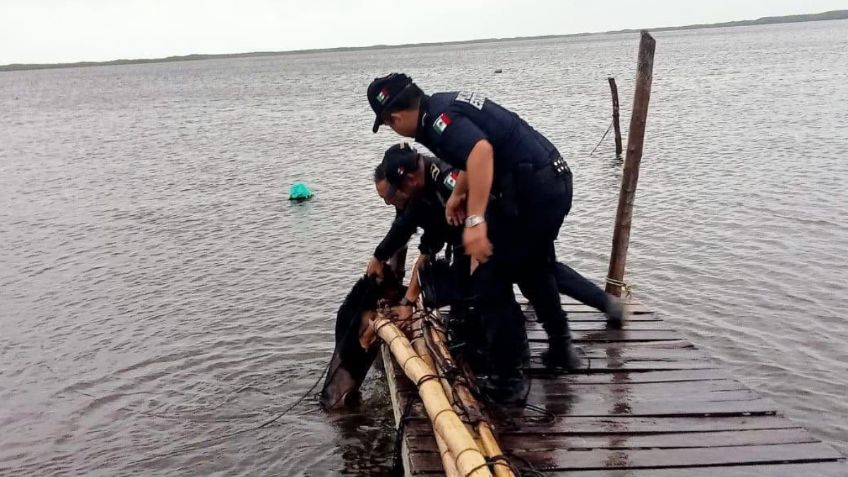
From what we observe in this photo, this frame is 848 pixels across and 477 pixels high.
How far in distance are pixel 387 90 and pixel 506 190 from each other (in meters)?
1.02

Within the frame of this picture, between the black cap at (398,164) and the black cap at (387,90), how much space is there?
1.04m

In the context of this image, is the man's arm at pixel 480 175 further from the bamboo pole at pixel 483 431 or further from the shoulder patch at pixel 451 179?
the bamboo pole at pixel 483 431

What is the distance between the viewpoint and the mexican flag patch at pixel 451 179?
5289 millimetres

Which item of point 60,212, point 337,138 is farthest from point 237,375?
point 337,138

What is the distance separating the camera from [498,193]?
4.72 metres

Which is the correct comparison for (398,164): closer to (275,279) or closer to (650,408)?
(650,408)

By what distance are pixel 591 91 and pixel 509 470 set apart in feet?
148

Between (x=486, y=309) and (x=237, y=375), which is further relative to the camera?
(x=237, y=375)

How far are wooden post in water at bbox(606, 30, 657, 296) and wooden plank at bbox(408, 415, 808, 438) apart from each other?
2.56m

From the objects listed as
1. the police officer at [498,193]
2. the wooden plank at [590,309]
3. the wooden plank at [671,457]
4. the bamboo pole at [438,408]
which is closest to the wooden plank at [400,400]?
the bamboo pole at [438,408]

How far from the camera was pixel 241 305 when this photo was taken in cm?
1114

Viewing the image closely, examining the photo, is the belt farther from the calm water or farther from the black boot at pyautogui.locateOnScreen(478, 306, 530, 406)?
the calm water

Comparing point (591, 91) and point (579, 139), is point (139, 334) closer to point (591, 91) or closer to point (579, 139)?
point (579, 139)

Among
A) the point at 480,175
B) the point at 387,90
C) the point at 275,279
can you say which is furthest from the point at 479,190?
the point at 275,279
